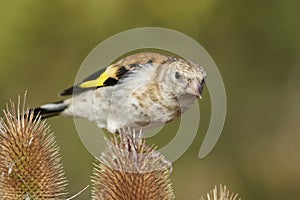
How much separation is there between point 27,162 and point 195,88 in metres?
1.45

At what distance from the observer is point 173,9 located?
1107 cm

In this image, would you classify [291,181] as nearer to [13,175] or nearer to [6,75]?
[6,75]

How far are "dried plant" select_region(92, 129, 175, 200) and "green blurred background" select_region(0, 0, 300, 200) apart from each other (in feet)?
15.3

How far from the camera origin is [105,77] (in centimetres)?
739

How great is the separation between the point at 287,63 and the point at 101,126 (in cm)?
445

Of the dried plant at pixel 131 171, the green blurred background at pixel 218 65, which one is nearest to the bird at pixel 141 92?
the dried plant at pixel 131 171

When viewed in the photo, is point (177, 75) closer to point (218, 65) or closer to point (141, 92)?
point (141, 92)

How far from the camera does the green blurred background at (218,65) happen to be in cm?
1079

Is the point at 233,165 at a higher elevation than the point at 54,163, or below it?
higher

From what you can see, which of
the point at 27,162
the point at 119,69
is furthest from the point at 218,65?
the point at 27,162

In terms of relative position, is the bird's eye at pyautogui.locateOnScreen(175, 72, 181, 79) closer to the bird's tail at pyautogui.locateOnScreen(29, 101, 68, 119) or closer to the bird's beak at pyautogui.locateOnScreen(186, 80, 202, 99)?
the bird's beak at pyautogui.locateOnScreen(186, 80, 202, 99)

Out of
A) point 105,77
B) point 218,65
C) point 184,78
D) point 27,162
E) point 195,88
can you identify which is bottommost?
point 27,162

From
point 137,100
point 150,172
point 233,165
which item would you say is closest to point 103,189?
point 150,172

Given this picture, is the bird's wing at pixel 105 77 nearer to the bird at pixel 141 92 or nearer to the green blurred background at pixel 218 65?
the bird at pixel 141 92
